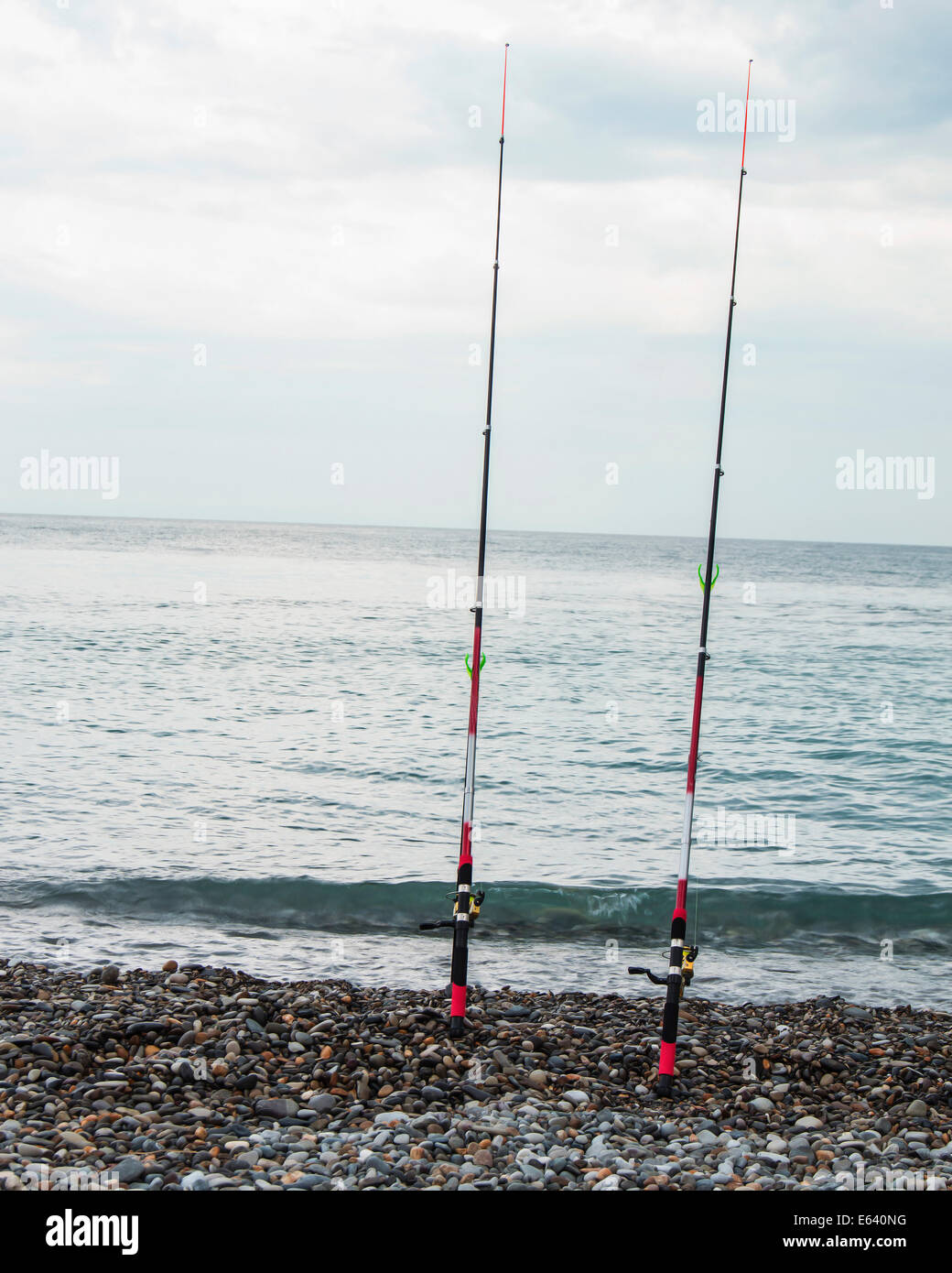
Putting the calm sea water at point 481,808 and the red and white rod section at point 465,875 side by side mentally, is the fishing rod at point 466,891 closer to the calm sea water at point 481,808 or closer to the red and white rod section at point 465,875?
the red and white rod section at point 465,875

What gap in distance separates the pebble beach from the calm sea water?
1.35m

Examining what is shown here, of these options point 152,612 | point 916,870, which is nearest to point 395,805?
point 916,870

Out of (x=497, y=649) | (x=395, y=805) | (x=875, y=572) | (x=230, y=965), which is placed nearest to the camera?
(x=230, y=965)

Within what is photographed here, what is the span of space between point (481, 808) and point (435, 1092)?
824 cm

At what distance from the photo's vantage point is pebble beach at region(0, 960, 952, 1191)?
4555mm

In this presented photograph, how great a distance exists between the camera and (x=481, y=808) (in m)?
13.7

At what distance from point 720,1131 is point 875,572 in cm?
9724

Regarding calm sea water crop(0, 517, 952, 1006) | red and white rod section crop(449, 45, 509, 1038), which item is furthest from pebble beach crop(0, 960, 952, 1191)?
calm sea water crop(0, 517, 952, 1006)

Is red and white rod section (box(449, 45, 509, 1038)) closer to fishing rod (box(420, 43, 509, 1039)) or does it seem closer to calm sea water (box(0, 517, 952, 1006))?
fishing rod (box(420, 43, 509, 1039))

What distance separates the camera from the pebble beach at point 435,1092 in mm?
4555

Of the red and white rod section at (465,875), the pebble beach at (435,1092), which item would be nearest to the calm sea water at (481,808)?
the pebble beach at (435,1092)

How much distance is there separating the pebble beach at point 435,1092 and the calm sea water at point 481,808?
1.35 metres
